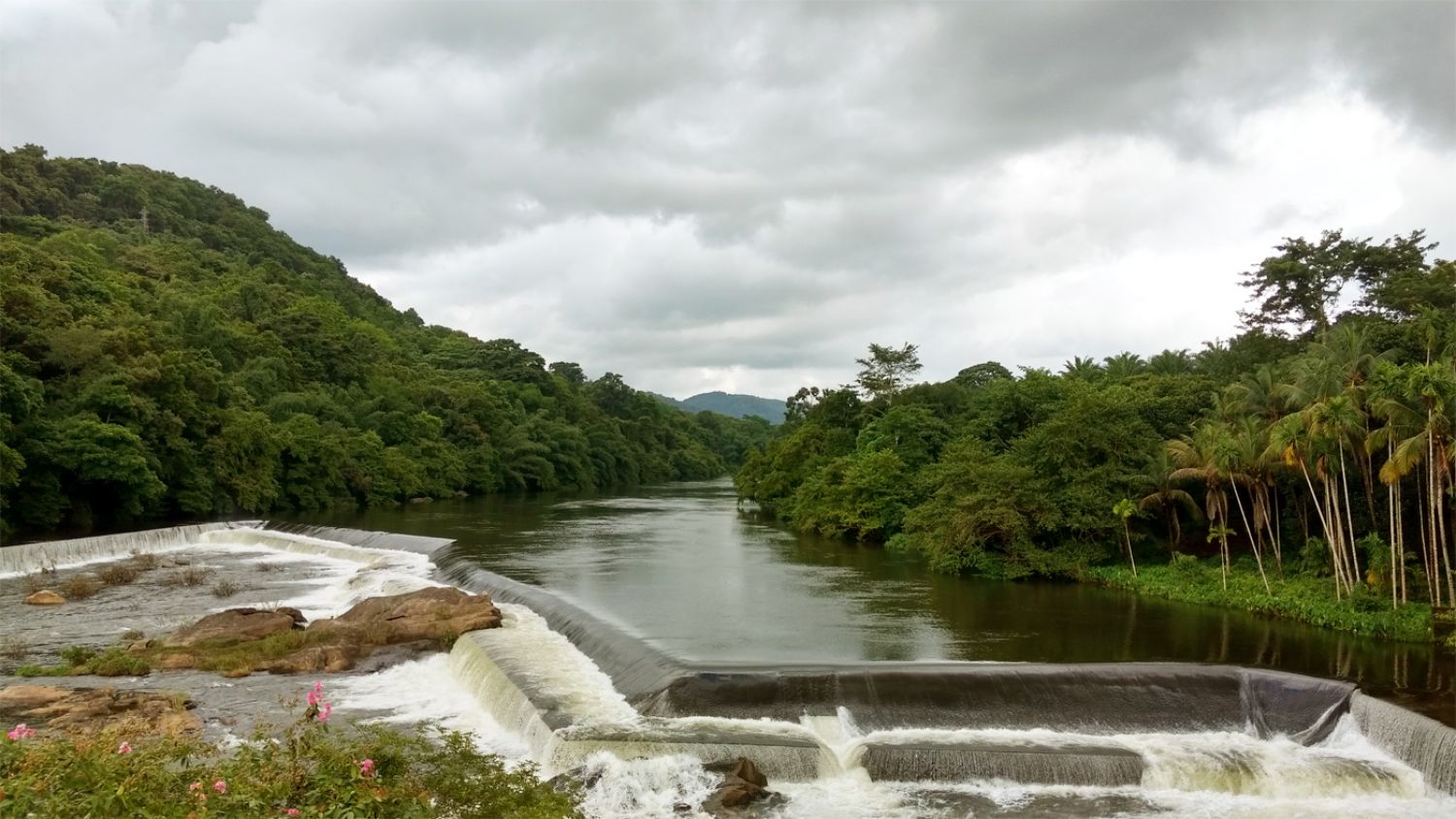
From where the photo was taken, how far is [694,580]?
27.8 m

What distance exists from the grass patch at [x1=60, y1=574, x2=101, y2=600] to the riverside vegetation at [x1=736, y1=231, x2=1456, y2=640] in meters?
25.7

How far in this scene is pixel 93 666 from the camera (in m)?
16.7

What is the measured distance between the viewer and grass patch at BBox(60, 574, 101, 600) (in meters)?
24.1

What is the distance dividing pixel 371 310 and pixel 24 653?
109 m

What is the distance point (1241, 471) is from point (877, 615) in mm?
11211

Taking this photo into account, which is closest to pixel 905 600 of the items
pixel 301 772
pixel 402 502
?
pixel 301 772

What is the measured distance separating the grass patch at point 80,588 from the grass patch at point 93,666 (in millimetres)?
8189

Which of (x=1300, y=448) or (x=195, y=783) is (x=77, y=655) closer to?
(x=195, y=783)

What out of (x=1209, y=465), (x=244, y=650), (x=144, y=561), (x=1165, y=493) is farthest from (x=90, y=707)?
(x=1165, y=493)

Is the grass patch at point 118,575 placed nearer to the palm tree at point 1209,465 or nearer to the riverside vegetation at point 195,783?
the riverside vegetation at point 195,783

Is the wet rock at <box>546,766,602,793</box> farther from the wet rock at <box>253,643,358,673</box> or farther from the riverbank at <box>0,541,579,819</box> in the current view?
the wet rock at <box>253,643,358,673</box>

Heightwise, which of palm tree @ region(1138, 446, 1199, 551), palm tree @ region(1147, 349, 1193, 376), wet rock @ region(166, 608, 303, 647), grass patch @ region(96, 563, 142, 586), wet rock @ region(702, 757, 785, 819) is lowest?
wet rock @ region(702, 757, 785, 819)

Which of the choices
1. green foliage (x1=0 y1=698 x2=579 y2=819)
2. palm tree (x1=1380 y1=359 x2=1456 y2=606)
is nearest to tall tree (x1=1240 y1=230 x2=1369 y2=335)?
palm tree (x1=1380 y1=359 x2=1456 y2=606)

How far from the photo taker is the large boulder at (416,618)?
19.1 m
